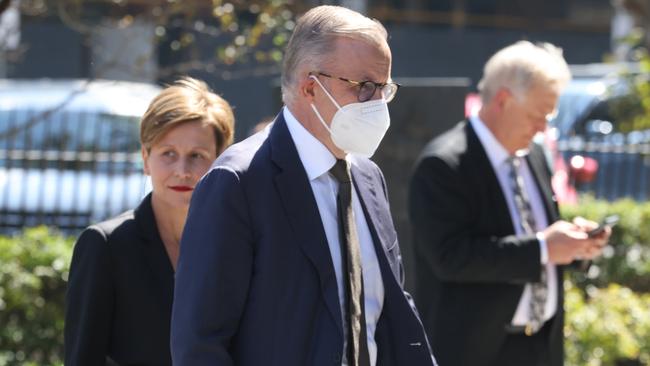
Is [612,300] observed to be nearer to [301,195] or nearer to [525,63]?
[525,63]

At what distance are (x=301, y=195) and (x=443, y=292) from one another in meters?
1.90

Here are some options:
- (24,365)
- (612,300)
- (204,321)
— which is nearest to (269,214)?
(204,321)

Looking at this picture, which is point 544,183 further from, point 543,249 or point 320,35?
point 320,35

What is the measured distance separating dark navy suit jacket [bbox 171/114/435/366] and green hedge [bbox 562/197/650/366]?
407cm

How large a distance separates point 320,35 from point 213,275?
24.4 inches

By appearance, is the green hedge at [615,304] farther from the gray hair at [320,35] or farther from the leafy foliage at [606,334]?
the gray hair at [320,35]

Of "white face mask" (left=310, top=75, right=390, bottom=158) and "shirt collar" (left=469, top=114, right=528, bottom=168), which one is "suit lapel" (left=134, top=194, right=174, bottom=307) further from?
"shirt collar" (left=469, top=114, right=528, bottom=168)

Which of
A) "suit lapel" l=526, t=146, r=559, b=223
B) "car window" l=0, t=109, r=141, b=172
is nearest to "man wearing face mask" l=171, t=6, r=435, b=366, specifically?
"suit lapel" l=526, t=146, r=559, b=223

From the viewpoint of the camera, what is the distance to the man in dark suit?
4.44 metres

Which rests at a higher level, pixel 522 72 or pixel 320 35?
pixel 320 35

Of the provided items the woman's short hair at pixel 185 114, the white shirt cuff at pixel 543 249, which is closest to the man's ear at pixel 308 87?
the woman's short hair at pixel 185 114

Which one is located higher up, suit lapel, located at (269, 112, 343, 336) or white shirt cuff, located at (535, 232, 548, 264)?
suit lapel, located at (269, 112, 343, 336)

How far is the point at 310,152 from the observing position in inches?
112

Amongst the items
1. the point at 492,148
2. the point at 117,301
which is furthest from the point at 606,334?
the point at 117,301
